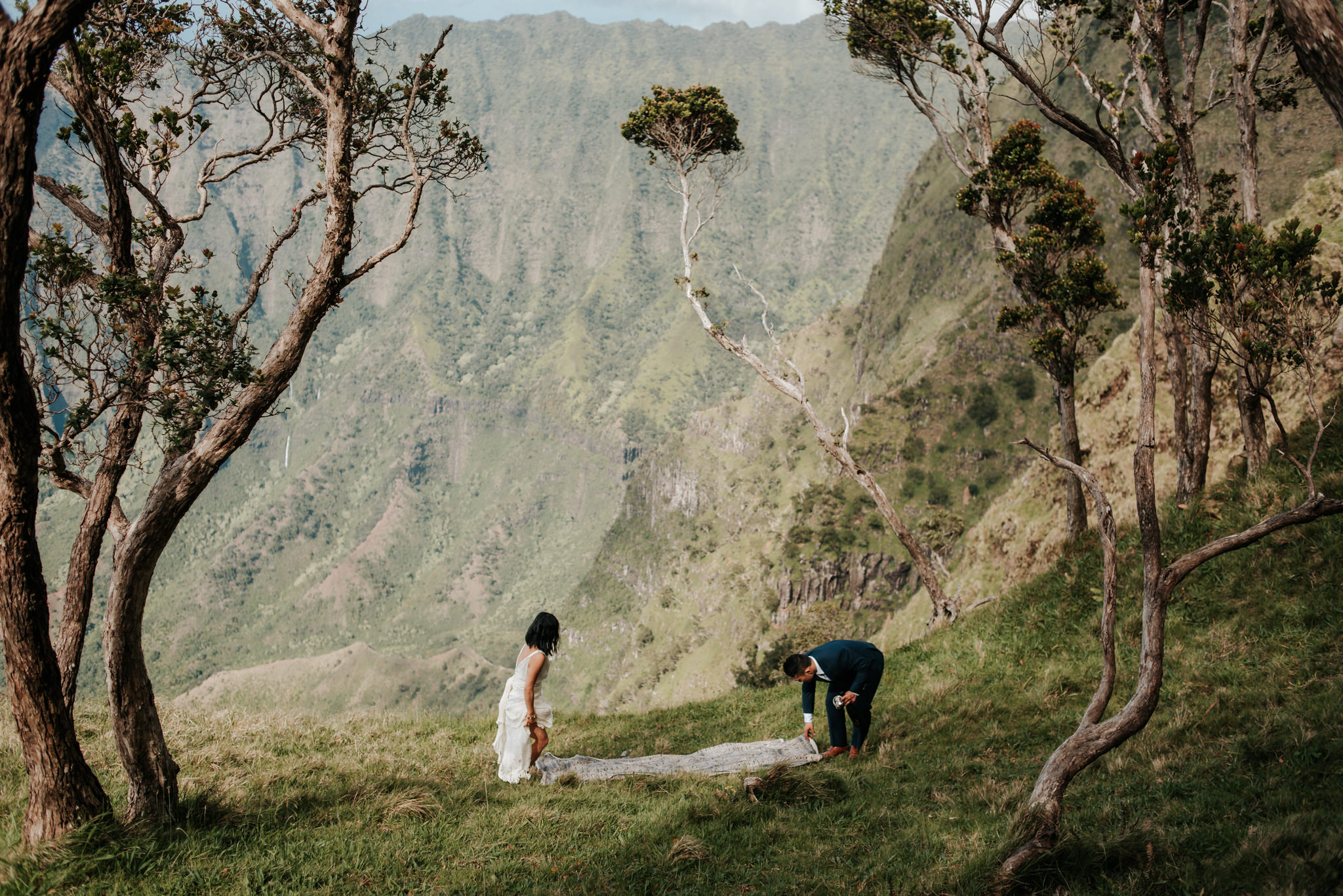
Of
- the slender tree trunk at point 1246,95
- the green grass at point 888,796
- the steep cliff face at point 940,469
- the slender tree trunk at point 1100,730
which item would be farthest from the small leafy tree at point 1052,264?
the slender tree trunk at point 1100,730

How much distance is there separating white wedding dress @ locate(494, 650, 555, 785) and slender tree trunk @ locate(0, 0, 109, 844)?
404 centimetres

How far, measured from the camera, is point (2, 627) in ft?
18.4

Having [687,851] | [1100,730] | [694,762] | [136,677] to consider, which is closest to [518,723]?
[694,762]

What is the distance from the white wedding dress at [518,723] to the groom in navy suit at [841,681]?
303cm

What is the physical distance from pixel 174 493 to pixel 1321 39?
8513 mm

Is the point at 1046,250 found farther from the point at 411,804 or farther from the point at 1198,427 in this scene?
the point at 411,804

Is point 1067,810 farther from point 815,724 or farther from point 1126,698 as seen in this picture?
point 815,724

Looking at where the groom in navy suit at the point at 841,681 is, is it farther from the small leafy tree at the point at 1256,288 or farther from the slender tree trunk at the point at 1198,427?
the slender tree trunk at the point at 1198,427

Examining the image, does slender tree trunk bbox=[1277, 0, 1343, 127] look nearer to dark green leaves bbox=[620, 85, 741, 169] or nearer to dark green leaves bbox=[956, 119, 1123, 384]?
dark green leaves bbox=[956, 119, 1123, 384]

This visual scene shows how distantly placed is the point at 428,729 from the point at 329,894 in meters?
6.44

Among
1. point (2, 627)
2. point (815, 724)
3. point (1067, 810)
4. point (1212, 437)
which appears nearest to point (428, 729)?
point (815, 724)

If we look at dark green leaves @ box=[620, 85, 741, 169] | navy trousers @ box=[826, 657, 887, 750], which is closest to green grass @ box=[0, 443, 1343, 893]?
navy trousers @ box=[826, 657, 887, 750]

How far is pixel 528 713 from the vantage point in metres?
9.27

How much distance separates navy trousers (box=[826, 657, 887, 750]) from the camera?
395 inches
